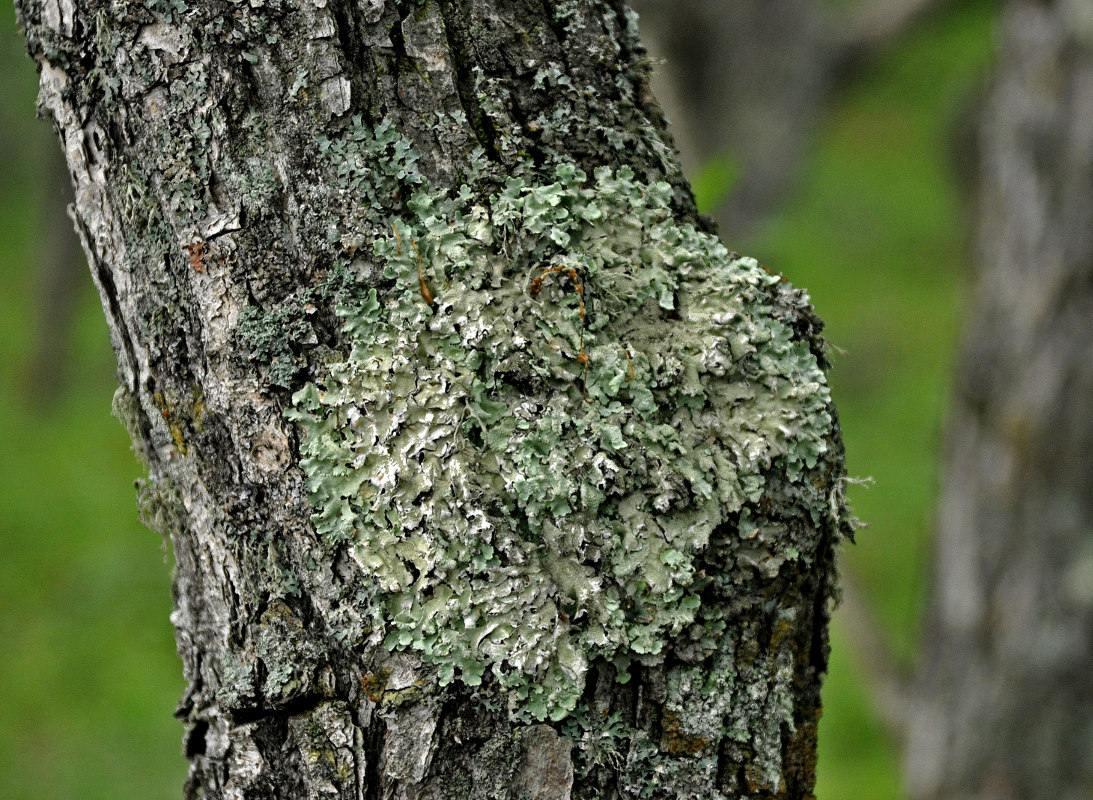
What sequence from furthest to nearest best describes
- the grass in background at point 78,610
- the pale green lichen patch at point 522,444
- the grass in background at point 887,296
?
the grass in background at point 887,296 → the grass in background at point 78,610 → the pale green lichen patch at point 522,444

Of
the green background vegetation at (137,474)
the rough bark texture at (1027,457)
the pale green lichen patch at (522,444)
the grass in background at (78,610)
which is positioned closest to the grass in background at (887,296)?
the green background vegetation at (137,474)

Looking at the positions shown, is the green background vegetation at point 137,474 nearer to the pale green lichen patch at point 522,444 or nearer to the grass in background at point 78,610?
the grass in background at point 78,610

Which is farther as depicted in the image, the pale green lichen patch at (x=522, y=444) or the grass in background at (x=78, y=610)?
the grass in background at (x=78, y=610)

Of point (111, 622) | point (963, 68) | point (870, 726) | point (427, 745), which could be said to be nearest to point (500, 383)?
point (427, 745)

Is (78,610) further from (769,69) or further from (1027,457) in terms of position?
(769,69)

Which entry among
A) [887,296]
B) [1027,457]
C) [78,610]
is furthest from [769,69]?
[78,610]

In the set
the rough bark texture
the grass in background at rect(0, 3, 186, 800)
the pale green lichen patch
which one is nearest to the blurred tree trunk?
the rough bark texture
